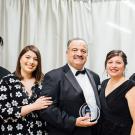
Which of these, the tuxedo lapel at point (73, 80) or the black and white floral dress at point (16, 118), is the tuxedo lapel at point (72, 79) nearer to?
the tuxedo lapel at point (73, 80)

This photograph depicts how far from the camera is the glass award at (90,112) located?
2.27 m

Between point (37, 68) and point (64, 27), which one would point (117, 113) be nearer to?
point (37, 68)

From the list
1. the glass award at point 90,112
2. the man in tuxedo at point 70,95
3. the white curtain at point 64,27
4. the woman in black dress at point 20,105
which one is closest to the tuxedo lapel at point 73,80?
the man in tuxedo at point 70,95

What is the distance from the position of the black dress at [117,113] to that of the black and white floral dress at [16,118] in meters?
0.52

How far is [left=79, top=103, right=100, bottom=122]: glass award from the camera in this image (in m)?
2.27

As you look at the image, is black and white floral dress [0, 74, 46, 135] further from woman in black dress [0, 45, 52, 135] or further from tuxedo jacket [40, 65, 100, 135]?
tuxedo jacket [40, 65, 100, 135]

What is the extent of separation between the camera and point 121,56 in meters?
2.42

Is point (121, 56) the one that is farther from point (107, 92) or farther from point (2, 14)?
point (2, 14)

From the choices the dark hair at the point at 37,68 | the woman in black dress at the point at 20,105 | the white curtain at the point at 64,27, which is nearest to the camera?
the woman in black dress at the point at 20,105

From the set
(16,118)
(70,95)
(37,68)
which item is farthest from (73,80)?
(16,118)

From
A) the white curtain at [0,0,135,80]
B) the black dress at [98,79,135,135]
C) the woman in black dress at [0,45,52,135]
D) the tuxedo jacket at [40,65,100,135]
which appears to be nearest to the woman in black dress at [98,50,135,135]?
the black dress at [98,79,135,135]

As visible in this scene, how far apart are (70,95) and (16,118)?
0.47 m

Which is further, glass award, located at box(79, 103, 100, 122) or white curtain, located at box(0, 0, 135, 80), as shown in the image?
white curtain, located at box(0, 0, 135, 80)

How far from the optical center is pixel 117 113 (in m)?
2.31
